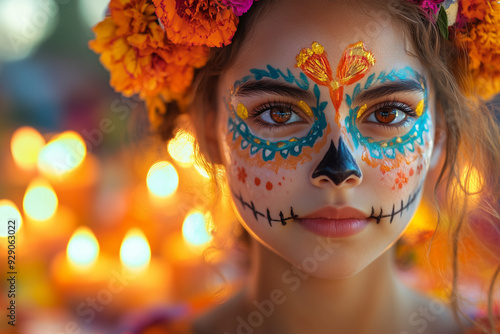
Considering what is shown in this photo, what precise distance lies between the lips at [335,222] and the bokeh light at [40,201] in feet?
8.61

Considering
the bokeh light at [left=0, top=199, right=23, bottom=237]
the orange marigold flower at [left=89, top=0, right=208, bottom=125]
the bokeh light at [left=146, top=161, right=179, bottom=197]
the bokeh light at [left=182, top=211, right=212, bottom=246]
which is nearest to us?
the orange marigold flower at [left=89, top=0, right=208, bottom=125]

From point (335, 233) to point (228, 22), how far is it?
0.62 meters

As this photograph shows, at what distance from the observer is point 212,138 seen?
171cm

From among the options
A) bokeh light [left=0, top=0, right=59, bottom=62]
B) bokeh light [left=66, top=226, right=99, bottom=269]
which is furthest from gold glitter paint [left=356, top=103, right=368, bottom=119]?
bokeh light [left=0, top=0, right=59, bottom=62]

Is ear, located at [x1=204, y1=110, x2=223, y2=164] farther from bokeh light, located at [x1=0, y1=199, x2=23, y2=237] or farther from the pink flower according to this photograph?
bokeh light, located at [x1=0, y1=199, x2=23, y2=237]

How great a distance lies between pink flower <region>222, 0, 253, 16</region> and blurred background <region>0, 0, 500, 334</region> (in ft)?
1.93

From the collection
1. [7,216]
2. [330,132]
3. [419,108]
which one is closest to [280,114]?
[330,132]

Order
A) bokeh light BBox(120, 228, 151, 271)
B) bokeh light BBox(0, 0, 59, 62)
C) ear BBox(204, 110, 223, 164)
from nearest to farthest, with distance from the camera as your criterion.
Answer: ear BBox(204, 110, 223, 164) → bokeh light BBox(120, 228, 151, 271) → bokeh light BBox(0, 0, 59, 62)

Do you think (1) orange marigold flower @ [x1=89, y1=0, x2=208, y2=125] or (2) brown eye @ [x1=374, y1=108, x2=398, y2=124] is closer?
(2) brown eye @ [x1=374, y1=108, x2=398, y2=124]

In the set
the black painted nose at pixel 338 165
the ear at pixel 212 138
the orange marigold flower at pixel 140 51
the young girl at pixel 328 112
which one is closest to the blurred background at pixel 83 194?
the ear at pixel 212 138

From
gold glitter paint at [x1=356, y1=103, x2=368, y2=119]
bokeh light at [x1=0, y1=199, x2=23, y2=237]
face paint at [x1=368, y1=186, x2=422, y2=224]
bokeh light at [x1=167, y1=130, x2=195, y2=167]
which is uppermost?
gold glitter paint at [x1=356, y1=103, x2=368, y2=119]

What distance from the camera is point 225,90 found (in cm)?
154

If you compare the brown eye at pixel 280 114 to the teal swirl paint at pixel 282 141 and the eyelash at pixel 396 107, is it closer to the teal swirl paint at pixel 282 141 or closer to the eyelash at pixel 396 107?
the teal swirl paint at pixel 282 141

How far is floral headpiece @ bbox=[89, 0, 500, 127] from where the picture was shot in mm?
1402
